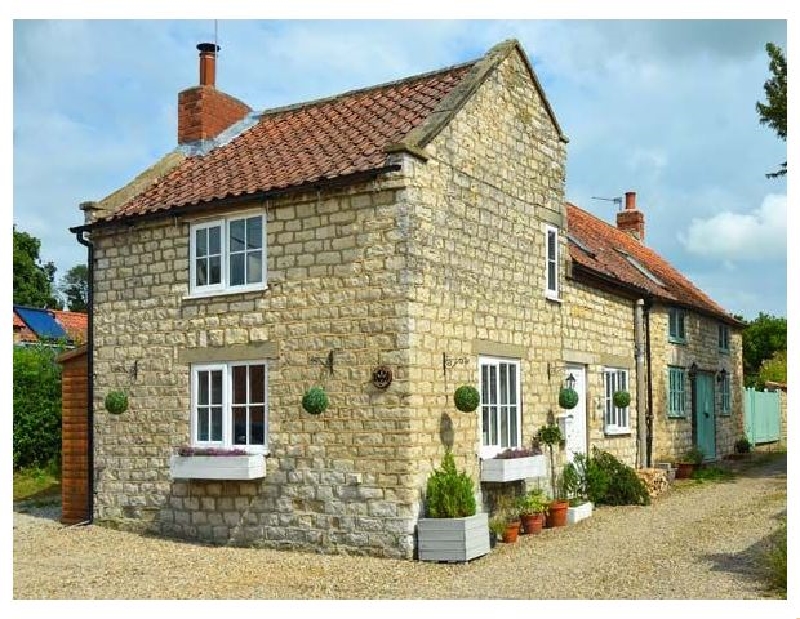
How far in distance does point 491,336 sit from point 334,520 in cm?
356

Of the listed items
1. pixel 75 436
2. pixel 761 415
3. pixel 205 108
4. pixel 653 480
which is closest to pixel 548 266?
pixel 653 480

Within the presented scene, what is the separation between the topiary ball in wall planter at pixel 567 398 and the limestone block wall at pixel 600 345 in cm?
110

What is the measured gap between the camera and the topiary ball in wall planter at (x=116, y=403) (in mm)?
13734

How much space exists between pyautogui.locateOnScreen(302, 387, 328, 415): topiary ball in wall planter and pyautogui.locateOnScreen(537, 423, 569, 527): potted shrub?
161 inches

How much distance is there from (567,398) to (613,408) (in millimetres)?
3898

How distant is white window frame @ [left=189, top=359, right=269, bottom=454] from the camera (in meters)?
12.6

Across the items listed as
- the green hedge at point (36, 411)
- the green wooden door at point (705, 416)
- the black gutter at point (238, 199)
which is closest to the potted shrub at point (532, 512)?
the black gutter at point (238, 199)

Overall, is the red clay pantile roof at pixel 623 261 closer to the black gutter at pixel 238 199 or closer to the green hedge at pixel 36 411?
the black gutter at pixel 238 199

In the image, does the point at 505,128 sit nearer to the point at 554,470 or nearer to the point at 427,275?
the point at 427,275

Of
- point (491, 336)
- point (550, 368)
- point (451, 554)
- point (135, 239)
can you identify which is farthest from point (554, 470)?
point (135, 239)

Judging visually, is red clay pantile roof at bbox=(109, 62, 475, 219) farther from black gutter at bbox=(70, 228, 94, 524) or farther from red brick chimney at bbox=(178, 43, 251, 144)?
black gutter at bbox=(70, 228, 94, 524)

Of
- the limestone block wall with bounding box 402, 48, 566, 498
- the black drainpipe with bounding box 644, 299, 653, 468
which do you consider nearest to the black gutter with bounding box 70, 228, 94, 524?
the limestone block wall with bounding box 402, 48, 566, 498

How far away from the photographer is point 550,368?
49.2 feet

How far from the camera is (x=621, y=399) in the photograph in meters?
17.4
